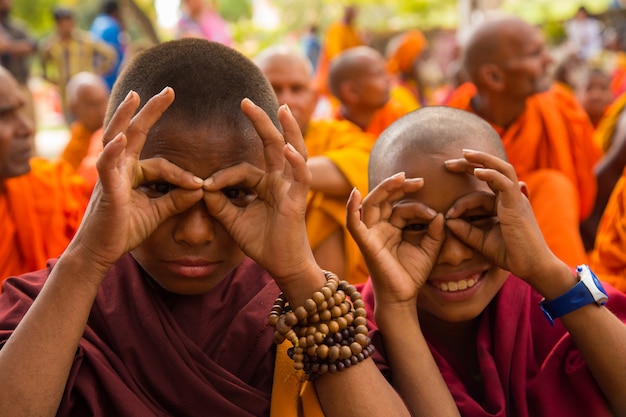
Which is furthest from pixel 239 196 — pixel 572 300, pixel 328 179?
pixel 328 179

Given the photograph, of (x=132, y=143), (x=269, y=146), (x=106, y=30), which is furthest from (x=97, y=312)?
(x=106, y=30)

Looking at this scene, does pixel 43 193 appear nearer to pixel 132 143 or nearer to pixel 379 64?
pixel 132 143

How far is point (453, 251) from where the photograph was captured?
2.14 m

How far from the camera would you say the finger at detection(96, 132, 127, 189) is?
162cm

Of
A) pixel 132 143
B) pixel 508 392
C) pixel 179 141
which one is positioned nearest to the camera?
pixel 132 143

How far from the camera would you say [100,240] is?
1.72 meters

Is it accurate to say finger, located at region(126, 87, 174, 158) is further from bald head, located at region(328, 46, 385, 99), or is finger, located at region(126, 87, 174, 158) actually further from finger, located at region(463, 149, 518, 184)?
Result: bald head, located at region(328, 46, 385, 99)

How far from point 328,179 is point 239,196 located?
186cm

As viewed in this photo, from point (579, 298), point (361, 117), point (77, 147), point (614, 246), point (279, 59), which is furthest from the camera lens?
point (77, 147)

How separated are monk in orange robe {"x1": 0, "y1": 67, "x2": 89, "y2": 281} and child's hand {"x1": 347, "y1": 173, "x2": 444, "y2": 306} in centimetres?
213

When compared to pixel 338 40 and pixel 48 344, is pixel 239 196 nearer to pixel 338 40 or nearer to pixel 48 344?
pixel 48 344

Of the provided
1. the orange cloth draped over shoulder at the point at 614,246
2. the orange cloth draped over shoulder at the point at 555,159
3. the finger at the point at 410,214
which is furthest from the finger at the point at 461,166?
the orange cloth draped over shoulder at the point at 555,159

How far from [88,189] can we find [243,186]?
105 inches

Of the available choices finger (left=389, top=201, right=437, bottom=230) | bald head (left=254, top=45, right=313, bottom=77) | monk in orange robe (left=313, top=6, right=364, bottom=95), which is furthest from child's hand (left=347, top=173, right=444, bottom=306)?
monk in orange robe (left=313, top=6, right=364, bottom=95)
